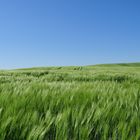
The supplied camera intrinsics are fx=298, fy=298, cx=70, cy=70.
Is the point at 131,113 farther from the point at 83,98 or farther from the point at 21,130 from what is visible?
the point at 21,130

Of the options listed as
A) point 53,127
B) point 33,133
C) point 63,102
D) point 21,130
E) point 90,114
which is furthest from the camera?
point 63,102

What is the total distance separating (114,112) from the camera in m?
1.69

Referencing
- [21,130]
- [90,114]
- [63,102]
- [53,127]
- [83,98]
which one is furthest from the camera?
[83,98]

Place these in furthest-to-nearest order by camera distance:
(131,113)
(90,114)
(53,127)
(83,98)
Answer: (83,98), (131,113), (90,114), (53,127)

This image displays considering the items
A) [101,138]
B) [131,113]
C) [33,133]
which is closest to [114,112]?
[131,113]

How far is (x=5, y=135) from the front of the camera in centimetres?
123

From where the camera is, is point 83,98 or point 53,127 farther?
point 83,98

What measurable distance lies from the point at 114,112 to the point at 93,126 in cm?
28

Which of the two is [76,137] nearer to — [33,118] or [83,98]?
[33,118]

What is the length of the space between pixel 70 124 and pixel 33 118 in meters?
0.20

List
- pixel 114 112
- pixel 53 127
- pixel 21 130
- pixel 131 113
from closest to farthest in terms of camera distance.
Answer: pixel 21 130 → pixel 53 127 → pixel 114 112 → pixel 131 113

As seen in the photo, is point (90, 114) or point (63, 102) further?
point (63, 102)

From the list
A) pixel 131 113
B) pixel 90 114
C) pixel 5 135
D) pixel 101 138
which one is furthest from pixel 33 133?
pixel 131 113

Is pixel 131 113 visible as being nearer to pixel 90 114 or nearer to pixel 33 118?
pixel 90 114
